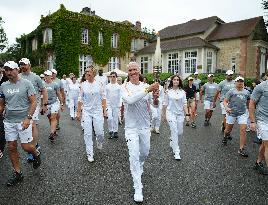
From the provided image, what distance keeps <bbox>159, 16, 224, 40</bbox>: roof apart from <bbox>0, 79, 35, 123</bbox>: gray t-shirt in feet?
131

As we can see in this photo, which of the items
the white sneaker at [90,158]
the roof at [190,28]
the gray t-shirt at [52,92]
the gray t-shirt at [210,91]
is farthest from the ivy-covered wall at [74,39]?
the white sneaker at [90,158]

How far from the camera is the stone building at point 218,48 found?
40188 millimetres

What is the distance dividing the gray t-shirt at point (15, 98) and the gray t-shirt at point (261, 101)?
4385 millimetres

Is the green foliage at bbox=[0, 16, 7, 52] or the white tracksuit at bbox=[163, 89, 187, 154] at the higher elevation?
the green foliage at bbox=[0, 16, 7, 52]

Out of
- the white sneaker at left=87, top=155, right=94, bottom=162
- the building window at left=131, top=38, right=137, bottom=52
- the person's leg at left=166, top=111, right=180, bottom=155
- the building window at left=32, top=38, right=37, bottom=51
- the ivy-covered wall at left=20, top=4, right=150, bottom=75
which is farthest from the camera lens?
the building window at left=131, top=38, right=137, bottom=52

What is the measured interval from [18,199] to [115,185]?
170cm

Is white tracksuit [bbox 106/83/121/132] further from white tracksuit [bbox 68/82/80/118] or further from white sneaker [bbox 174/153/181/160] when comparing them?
white tracksuit [bbox 68/82/80/118]

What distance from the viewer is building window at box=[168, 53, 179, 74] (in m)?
42.9

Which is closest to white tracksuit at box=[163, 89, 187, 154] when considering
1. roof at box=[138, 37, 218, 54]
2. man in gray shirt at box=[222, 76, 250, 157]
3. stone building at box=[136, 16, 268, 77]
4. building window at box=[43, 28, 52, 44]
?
man in gray shirt at box=[222, 76, 250, 157]

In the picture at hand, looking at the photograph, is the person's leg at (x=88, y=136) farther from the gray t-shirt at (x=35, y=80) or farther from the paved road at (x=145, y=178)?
the gray t-shirt at (x=35, y=80)

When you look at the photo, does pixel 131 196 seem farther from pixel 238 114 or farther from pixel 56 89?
pixel 56 89

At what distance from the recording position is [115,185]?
5.93 metres

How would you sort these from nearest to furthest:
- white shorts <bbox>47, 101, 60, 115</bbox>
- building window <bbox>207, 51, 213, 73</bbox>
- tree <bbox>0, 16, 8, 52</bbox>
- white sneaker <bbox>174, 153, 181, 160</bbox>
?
1. white sneaker <bbox>174, 153, 181, 160</bbox>
2. white shorts <bbox>47, 101, 60, 115</bbox>
3. building window <bbox>207, 51, 213, 73</bbox>
4. tree <bbox>0, 16, 8, 52</bbox>

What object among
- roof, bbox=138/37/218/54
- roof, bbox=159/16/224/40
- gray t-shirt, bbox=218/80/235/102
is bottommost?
gray t-shirt, bbox=218/80/235/102
